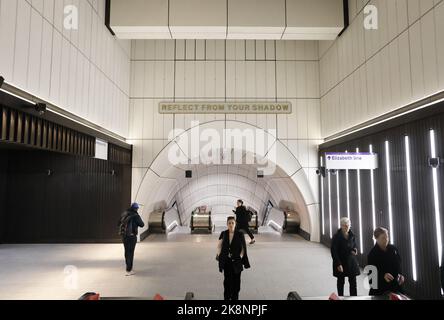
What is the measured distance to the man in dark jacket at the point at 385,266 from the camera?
324cm

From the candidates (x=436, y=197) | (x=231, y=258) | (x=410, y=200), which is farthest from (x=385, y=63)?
(x=231, y=258)

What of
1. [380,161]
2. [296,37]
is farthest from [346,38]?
[380,161]

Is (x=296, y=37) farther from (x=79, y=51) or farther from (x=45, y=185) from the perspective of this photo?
(x=45, y=185)

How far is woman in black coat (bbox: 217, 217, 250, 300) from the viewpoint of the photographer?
3818 mm

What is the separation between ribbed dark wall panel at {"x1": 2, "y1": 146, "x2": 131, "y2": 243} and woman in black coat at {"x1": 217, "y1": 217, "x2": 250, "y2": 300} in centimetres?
666

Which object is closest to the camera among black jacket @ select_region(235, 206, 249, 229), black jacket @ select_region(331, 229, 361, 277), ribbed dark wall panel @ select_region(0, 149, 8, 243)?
black jacket @ select_region(331, 229, 361, 277)

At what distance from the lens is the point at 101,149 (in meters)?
7.62

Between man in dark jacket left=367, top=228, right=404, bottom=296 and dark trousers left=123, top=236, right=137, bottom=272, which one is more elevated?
man in dark jacket left=367, top=228, right=404, bottom=296

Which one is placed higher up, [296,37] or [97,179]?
[296,37]

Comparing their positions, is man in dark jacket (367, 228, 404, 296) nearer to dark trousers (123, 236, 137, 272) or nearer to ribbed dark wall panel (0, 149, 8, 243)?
dark trousers (123, 236, 137, 272)

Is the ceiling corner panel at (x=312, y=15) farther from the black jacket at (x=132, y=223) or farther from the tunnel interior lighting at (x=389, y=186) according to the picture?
the black jacket at (x=132, y=223)

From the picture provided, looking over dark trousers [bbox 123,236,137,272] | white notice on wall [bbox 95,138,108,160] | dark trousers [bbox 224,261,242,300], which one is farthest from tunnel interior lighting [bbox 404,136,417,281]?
white notice on wall [bbox 95,138,108,160]

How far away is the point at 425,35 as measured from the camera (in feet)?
15.6
